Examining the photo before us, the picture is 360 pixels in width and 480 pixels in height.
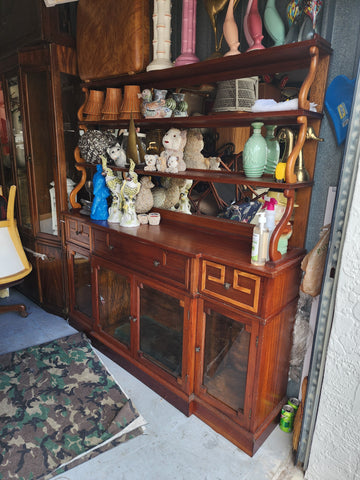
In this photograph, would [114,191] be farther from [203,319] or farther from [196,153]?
[203,319]

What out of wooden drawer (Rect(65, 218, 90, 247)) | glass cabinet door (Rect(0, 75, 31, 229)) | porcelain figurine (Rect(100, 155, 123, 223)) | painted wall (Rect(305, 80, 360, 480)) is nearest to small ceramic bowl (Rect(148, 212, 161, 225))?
porcelain figurine (Rect(100, 155, 123, 223))

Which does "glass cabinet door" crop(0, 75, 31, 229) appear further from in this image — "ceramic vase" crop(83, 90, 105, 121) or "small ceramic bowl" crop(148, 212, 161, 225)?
"small ceramic bowl" crop(148, 212, 161, 225)

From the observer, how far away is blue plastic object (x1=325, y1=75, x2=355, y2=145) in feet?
4.93

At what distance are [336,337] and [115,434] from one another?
4.05ft

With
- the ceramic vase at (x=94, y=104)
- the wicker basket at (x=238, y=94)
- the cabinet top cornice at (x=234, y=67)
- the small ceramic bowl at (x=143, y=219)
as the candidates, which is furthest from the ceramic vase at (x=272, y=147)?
the ceramic vase at (x=94, y=104)

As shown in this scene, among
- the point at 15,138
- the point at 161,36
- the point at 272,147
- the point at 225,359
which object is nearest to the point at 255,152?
the point at 272,147

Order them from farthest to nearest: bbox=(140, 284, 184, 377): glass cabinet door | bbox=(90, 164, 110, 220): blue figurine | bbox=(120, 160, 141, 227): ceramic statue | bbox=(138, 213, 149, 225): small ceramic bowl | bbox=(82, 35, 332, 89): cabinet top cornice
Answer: bbox=(90, 164, 110, 220): blue figurine, bbox=(138, 213, 149, 225): small ceramic bowl, bbox=(120, 160, 141, 227): ceramic statue, bbox=(140, 284, 184, 377): glass cabinet door, bbox=(82, 35, 332, 89): cabinet top cornice

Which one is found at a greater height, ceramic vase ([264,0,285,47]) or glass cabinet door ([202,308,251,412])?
ceramic vase ([264,0,285,47])

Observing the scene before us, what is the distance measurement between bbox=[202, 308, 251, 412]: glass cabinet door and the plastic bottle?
0.33m

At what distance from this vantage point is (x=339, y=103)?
1.53 metres

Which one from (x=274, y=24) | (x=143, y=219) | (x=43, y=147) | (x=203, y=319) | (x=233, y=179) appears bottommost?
(x=203, y=319)

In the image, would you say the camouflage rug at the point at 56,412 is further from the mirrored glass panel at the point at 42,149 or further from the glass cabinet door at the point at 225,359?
the mirrored glass panel at the point at 42,149

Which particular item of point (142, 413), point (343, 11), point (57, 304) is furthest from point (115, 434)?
point (343, 11)

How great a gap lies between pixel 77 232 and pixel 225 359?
4.58 ft
